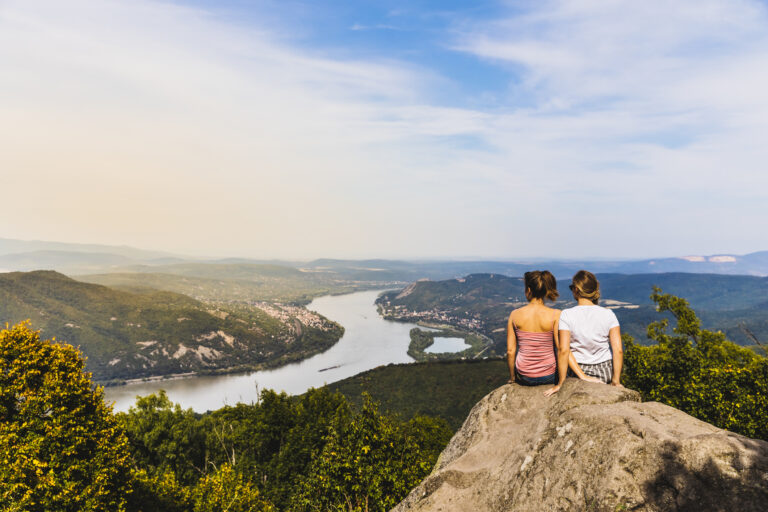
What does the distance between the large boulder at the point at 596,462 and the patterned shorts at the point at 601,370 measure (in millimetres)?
563

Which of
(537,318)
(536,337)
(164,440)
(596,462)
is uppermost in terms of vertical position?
(537,318)

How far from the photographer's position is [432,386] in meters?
126

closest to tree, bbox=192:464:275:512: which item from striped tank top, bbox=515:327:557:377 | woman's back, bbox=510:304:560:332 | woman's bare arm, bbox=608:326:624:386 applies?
striped tank top, bbox=515:327:557:377

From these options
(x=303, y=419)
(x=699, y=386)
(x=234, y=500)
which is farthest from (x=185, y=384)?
(x=699, y=386)

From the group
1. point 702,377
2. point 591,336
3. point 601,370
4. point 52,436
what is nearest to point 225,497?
point 52,436

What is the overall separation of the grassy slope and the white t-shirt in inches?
3983

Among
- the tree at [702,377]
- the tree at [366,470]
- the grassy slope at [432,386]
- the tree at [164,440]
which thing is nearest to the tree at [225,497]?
the tree at [366,470]

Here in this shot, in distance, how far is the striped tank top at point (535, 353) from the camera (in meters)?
8.57

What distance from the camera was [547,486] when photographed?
6285mm

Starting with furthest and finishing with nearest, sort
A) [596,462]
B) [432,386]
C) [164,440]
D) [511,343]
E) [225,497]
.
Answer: [432,386] → [164,440] → [225,497] → [511,343] → [596,462]

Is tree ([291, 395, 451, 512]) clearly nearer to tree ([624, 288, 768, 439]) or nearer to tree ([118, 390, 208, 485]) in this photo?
tree ([624, 288, 768, 439])

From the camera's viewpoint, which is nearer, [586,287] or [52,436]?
[586,287]

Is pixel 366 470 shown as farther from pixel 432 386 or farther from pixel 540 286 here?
pixel 432 386

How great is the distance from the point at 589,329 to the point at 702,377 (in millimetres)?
25086
